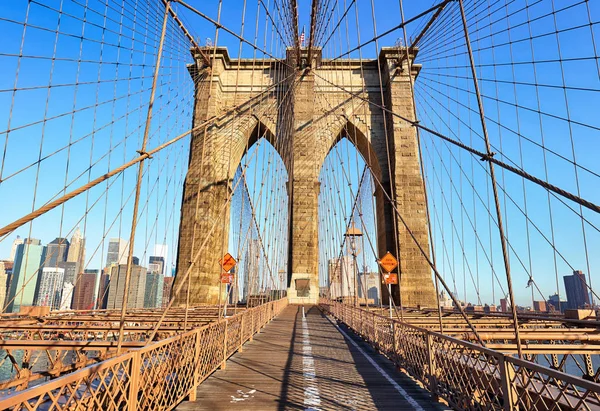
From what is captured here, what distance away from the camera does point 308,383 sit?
4770 mm

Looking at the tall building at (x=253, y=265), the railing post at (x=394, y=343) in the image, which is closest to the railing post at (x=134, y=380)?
the railing post at (x=394, y=343)

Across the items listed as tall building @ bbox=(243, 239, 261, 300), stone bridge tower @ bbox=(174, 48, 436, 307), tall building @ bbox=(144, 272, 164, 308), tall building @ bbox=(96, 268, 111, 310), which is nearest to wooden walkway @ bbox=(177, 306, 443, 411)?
tall building @ bbox=(96, 268, 111, 310)

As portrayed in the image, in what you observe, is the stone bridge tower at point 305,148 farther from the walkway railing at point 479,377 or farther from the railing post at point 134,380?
the railing post at point 134,380

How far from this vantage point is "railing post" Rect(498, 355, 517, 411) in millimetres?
2723

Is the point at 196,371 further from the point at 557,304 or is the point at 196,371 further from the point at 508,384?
the point at 557,304

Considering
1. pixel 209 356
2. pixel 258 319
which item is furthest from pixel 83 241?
pixel 209 356

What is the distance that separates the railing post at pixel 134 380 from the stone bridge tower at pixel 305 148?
17.1 m

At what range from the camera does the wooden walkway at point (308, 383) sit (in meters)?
3.90

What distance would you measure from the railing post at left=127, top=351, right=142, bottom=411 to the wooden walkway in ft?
3.74

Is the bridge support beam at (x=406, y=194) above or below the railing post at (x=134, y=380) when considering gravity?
above

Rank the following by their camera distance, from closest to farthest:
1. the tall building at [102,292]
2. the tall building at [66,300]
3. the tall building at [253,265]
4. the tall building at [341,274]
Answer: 1. the tall building at [66,300]
2. the tall building at [102,292]
3. the tall building at [341,274]
4. the tall building at [253,265]

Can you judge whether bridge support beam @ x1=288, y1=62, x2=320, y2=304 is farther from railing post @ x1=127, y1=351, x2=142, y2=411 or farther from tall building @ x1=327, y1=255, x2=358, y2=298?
railing post @ x1=127, y1=351, x2=142, y2=411

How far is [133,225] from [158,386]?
1.70m

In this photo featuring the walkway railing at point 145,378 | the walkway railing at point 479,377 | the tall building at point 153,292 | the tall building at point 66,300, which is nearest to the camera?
the walkway railing at point 145,378
